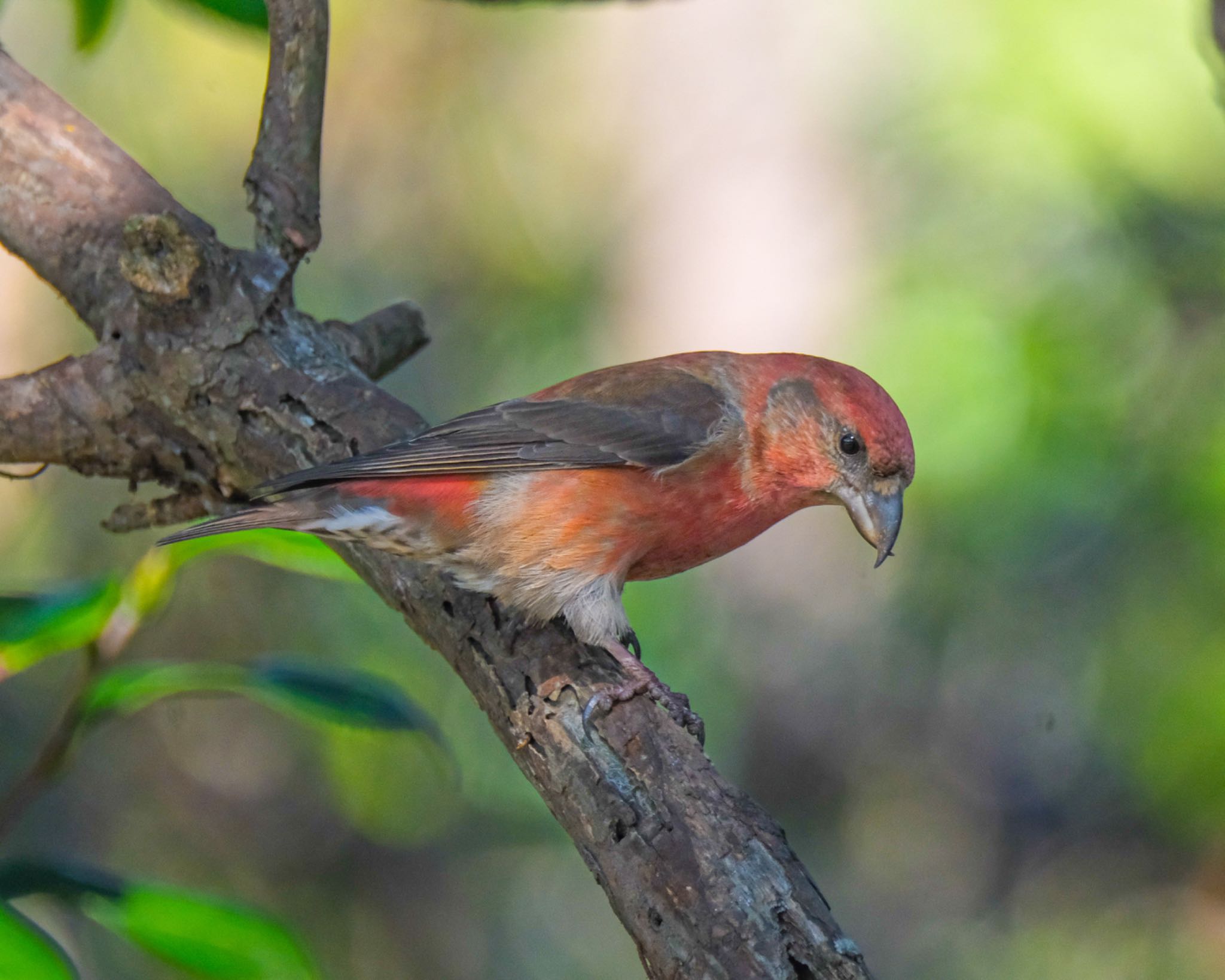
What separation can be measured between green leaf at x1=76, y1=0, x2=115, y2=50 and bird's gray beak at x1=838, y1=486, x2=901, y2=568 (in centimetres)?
226

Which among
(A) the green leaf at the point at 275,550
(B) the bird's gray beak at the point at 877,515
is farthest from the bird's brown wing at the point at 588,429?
(B) the bird's gray beak at the point at 877,515

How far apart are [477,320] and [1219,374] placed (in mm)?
4819

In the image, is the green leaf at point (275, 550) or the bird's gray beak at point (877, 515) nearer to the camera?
the green leaf at point (275, 550)

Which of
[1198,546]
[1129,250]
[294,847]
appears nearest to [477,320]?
[294,847]

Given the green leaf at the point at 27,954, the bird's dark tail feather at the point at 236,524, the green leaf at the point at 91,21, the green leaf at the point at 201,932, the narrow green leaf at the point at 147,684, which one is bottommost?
the green leaf at the point at 27,954

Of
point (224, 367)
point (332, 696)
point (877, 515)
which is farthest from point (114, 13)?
point (877, 515)

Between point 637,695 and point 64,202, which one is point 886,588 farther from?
point 64,202

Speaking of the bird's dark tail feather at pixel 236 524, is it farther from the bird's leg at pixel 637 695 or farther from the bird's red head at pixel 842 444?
the bird's red head at pixel 842 444

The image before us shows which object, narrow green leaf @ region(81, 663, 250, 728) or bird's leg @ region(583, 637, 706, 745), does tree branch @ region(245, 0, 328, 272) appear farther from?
bird's leg @ region(583, 637, 706, 745)

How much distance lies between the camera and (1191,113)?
6.19 meters

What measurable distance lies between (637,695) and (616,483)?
0.78m

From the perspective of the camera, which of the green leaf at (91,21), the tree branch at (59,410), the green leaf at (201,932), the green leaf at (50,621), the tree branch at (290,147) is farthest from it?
the tree branch at (290,147)

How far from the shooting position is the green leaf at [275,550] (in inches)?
110

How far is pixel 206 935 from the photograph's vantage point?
7.56ft
